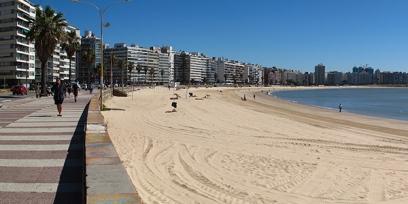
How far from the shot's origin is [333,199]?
8.67 meters

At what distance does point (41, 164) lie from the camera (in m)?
9.67

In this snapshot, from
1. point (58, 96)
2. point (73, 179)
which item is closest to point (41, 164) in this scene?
point (73, 179)

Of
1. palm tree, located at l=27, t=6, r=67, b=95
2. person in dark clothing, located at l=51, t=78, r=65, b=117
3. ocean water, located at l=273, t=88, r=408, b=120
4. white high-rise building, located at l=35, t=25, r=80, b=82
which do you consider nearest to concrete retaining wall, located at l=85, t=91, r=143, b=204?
person in dark clothing, located at l=51, t=78, r=65, b=117

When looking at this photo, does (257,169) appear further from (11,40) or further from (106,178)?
(11,40)

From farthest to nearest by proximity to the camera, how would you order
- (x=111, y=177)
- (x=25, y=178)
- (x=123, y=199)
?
1. (x=25, y=178)
2. (x=111, y=177)
3. (x=123, y=199)

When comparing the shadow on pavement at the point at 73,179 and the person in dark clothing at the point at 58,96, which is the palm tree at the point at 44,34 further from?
the shadow on pavement at the point at 73,179

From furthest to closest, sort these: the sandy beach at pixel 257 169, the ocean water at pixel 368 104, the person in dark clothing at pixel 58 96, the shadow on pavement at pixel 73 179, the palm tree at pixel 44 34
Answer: the ocean water at pixel 368 104 < the palm tree at pixel 44 34 < the person in dark clothing at pixel 58 96 < the sandy beach at pixel 257 169 < the shadow on pavement at pixel 73 179

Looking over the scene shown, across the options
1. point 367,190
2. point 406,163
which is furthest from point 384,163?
point 367,190

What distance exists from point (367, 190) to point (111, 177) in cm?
563

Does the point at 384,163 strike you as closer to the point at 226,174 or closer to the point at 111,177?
the point at 226,174

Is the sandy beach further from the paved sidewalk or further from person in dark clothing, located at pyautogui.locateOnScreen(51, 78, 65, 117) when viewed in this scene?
person in dark clothing, located at pyautogui.locateOnScreen(51, 78, 65, 117)

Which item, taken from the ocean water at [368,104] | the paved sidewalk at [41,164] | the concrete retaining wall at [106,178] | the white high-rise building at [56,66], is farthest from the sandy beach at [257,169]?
the white high-rise building at [56,66]

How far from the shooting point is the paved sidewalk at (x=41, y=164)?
720 centimetres

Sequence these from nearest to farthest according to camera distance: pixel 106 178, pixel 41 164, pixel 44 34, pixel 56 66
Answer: pixel 106 178 < pixel 41 164 < pixel 44 34 < pixel 56 66
